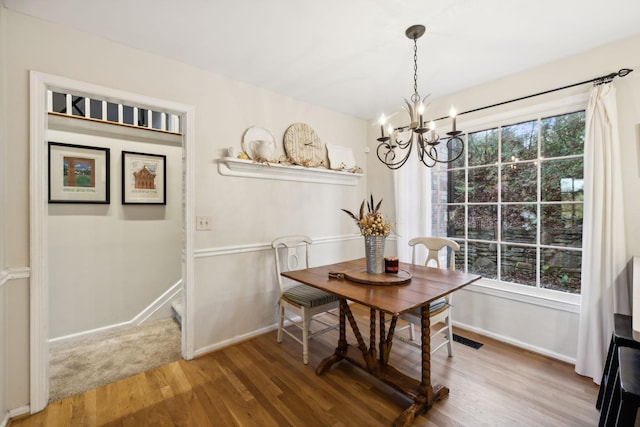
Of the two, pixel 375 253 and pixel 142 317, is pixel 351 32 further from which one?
pixel 142 317

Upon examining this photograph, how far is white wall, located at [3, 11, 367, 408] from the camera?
175 centimetres

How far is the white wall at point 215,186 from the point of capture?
5.73 feet

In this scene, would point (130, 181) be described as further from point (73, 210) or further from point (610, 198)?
point (610, 198)

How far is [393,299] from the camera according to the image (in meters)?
1.62

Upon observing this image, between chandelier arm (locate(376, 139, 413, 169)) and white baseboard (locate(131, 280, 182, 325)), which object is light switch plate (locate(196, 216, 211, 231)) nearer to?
white baseboard (locate(131, 280, 182, 325))

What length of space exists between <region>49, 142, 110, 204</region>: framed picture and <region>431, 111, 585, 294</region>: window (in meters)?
3.53

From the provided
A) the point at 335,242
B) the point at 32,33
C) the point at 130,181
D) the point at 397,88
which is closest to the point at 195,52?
the point at 32,33

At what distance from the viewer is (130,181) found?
3021 mm

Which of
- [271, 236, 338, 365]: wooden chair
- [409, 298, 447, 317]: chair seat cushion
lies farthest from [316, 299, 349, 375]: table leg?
[409, 298, 447, 317]: chair seat cushion

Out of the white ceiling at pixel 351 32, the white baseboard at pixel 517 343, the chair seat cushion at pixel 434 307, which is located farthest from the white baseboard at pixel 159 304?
the white baseboard at pixel 517 343

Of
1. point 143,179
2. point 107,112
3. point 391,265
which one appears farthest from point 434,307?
point 107,112

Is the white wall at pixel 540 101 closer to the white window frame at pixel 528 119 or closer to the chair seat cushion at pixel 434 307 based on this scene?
the white window frame at pixel 528 119

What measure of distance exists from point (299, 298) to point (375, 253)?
768 mm

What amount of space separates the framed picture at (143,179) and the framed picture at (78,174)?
0.53ft
